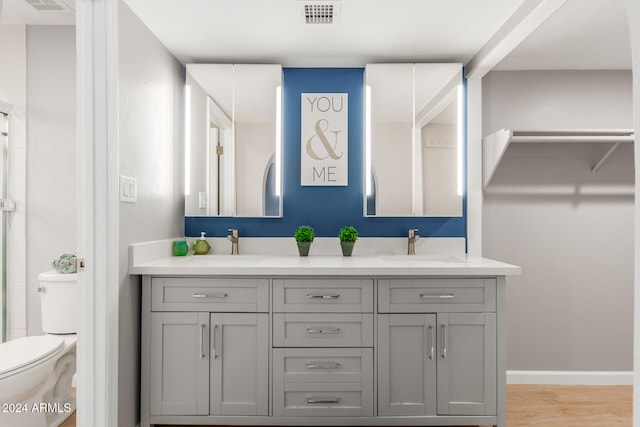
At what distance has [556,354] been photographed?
280 centimetres

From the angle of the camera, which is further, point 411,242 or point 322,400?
point 411,242

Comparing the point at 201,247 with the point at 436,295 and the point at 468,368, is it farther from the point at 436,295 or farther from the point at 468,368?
the point at 468,368

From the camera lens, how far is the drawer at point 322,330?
201 centimetres

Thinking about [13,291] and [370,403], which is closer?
[370,403]

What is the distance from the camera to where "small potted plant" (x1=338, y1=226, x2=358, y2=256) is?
2.55 metres

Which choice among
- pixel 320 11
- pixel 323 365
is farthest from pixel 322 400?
pixel 320 11

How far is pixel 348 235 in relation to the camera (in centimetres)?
255

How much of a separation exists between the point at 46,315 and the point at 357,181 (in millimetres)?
2034

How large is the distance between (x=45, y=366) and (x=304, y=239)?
1457 mm

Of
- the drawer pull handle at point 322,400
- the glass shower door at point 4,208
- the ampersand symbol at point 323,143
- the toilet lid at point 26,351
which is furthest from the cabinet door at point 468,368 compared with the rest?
the glass shower door at point 4,208

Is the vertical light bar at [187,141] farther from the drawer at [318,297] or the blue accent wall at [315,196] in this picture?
the drawer at [318,297]

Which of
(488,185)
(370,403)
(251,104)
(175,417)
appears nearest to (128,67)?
(251,104)

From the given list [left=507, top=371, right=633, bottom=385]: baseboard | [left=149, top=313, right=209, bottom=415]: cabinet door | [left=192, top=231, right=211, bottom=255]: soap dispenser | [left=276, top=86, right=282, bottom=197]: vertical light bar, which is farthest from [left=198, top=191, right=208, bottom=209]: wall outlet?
[left=507, top=371, right=633, bottom=385]: baseboard

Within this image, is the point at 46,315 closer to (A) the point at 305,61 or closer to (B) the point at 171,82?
(B) the point at 171,82
